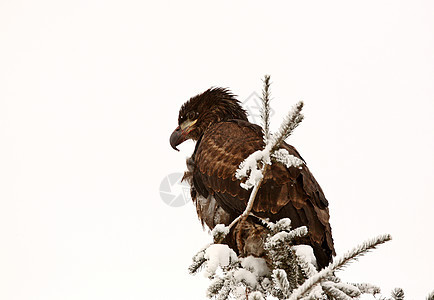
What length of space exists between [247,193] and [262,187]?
19cm

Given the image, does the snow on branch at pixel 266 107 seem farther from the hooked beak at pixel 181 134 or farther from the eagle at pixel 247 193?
the hooked beak at pixel 181 134

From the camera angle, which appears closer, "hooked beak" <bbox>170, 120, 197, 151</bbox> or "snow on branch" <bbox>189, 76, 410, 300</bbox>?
"snow on branch" <bbox>189, 76, 410, 300</bbox>

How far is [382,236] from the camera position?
189 cm

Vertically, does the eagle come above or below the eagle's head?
below

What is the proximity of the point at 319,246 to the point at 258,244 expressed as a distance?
0.54 m

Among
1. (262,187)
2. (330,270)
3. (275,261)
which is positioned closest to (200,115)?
(262,187)

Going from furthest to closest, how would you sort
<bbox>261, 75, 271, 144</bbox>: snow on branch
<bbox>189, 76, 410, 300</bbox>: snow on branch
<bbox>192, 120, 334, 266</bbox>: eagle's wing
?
<bbox>192, 120, 334, 266</bbox>: eagle's wing
<bbox>261, 75, 271, 144</bbox>: snow on branch
<bbox>189, 76, 410, 300</bbox>: snow on branch

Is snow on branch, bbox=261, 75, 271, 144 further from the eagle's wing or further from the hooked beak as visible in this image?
the hooked beak

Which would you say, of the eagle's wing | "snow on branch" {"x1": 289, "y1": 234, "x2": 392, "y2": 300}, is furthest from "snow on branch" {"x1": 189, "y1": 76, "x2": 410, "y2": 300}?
the eagle's wing

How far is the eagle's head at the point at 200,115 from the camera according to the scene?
17.8ft

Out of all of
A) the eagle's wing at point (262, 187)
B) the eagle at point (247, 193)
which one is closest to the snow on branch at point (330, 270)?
the eagle at point (247, 193)

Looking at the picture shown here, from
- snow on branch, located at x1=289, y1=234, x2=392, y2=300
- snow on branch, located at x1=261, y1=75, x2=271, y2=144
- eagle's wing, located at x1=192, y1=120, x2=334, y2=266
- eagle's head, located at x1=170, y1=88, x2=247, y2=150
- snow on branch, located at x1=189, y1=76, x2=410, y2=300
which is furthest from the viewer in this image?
eagle's head, located at x1=170, y1=88, x2=247, y2=150

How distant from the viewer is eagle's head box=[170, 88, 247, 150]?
5.44 metres

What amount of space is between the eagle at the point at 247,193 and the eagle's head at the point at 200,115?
0.22 metres
